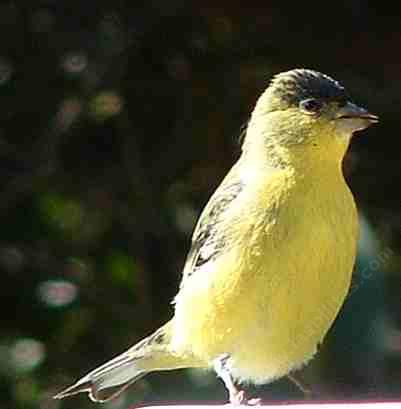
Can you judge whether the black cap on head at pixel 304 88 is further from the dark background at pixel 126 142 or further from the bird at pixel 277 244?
the dark background at pixel 126 142

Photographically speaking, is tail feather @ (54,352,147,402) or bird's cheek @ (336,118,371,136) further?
tail feather @ (54,352,147,402)

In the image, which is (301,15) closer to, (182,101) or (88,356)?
(182,101)

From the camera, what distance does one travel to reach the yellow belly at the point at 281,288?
566 centimetres

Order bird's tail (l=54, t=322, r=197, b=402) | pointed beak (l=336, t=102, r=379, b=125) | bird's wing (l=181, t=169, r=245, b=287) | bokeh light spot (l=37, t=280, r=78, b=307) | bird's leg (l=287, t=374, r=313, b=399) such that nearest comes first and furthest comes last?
1. pointed beak (l=336, t=102, r=379, b=125)
2. bird's wing (l=181, t=169, r=245, b=287)
3. bird's tail (l=54, t=322, r=197, b=402)
4. bird's leg (l=287, t=374, r=313, b=399)
5. bokeh light spot (l=37, t=280, r=78, b=307)

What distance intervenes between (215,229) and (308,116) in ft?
1.26

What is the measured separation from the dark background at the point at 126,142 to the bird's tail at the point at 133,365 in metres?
0.48

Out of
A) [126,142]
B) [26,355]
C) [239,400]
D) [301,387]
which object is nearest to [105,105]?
[126,142]

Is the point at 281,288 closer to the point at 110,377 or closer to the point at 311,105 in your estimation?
the point at 311,105

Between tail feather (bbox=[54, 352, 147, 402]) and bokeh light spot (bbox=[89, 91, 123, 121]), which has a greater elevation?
bokeh light spot (bbox=[89, 91, 123, 121])

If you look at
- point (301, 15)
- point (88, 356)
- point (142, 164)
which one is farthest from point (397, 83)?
point (88, 356)

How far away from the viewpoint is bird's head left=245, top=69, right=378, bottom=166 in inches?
229

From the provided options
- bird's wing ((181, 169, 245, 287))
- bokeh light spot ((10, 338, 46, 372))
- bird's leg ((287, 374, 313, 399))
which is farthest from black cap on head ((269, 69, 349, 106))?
bokeh light spot ((10, 338, 46, 372))

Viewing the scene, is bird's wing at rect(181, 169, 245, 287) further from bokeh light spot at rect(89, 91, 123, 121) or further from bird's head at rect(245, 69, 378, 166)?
bokeh light spot at rect(89, 91, 123, 121)

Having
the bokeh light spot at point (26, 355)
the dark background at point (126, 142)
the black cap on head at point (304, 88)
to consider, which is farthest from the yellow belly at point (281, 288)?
the bokeh light spot at point (26, 355)
